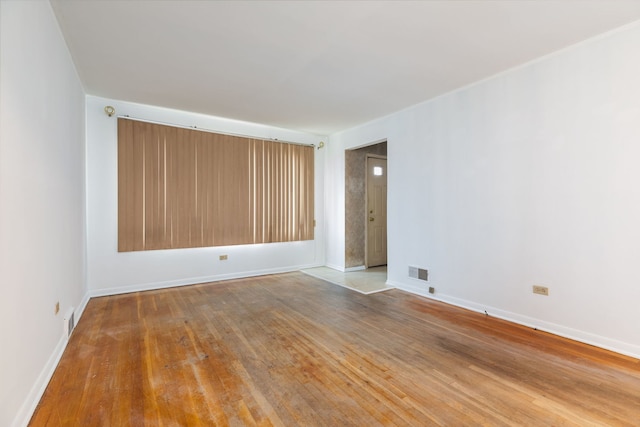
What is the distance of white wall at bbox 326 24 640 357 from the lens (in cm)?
256

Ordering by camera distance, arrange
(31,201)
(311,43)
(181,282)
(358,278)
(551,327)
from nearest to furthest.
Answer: (31,201) → (311,43) → (551,327) → (181,282) → (358,278)

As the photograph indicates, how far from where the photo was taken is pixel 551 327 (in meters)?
2.95

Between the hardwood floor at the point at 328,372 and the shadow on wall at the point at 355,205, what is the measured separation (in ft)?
7.99

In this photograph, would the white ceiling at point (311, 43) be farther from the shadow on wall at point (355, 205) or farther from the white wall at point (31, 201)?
the shadow on wall at point (355, 205)

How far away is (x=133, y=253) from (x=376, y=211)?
445cm

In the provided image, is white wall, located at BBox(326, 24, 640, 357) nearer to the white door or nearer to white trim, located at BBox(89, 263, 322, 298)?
the white door

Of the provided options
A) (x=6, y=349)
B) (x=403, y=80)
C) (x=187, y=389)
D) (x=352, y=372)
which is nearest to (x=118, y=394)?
(x=187, y=389)

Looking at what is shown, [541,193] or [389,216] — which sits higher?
[541,193]

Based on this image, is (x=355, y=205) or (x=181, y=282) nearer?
(x=181, y=282)

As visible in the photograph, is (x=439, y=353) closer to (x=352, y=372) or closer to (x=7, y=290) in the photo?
(x=352, y=372)

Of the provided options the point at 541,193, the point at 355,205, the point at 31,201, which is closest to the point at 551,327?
the point at 541,193

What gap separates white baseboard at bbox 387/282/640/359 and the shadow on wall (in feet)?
6.73

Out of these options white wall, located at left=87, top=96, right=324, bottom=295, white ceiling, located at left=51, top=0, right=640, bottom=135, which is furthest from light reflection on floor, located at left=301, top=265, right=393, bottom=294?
white ceiling, located at left=51, top=0, right=640, bottom=135

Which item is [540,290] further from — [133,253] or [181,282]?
[133,253]
